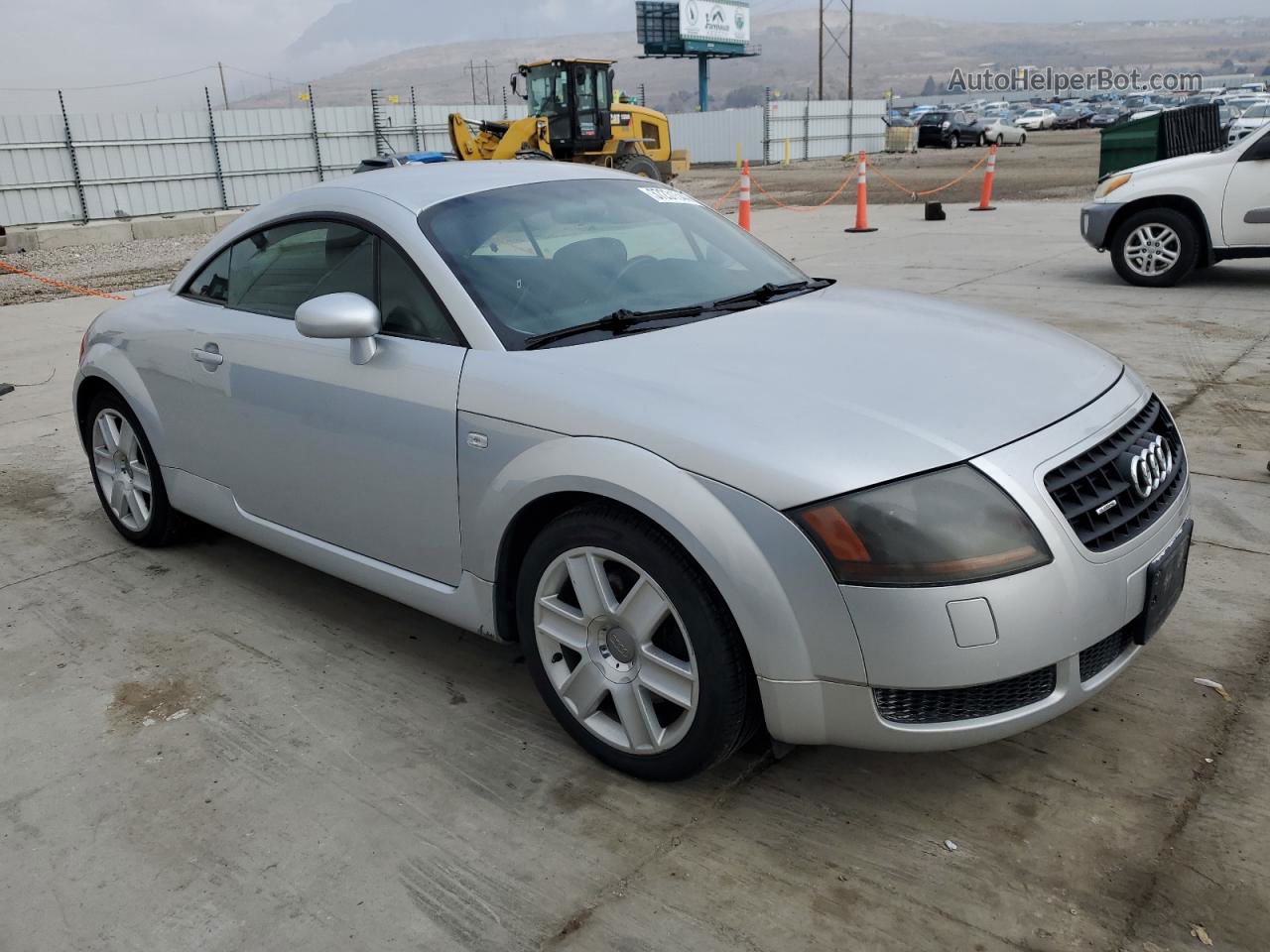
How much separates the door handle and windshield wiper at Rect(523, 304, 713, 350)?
4.71ft

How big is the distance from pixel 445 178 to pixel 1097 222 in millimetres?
7922

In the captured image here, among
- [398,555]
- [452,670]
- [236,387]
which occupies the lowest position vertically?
[452,670]

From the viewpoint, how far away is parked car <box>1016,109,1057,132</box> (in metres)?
64.0

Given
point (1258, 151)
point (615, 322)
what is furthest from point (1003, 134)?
point (615, 322)

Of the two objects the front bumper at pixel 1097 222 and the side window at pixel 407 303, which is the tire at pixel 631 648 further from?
the front bumper at pixel 1097 222

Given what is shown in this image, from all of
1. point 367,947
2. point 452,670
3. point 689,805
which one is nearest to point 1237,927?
point 689,805

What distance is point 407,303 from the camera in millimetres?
3219

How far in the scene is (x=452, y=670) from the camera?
11.4 feet

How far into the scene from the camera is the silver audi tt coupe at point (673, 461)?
2.31m

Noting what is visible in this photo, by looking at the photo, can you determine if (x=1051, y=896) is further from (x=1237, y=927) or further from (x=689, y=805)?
(x=689, y=805)

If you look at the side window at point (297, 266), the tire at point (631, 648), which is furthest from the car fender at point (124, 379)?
the tire at point (631, 648)

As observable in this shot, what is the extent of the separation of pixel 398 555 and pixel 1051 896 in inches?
77.8

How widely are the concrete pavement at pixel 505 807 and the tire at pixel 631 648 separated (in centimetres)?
15

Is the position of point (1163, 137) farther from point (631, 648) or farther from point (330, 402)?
point (631, 648)
